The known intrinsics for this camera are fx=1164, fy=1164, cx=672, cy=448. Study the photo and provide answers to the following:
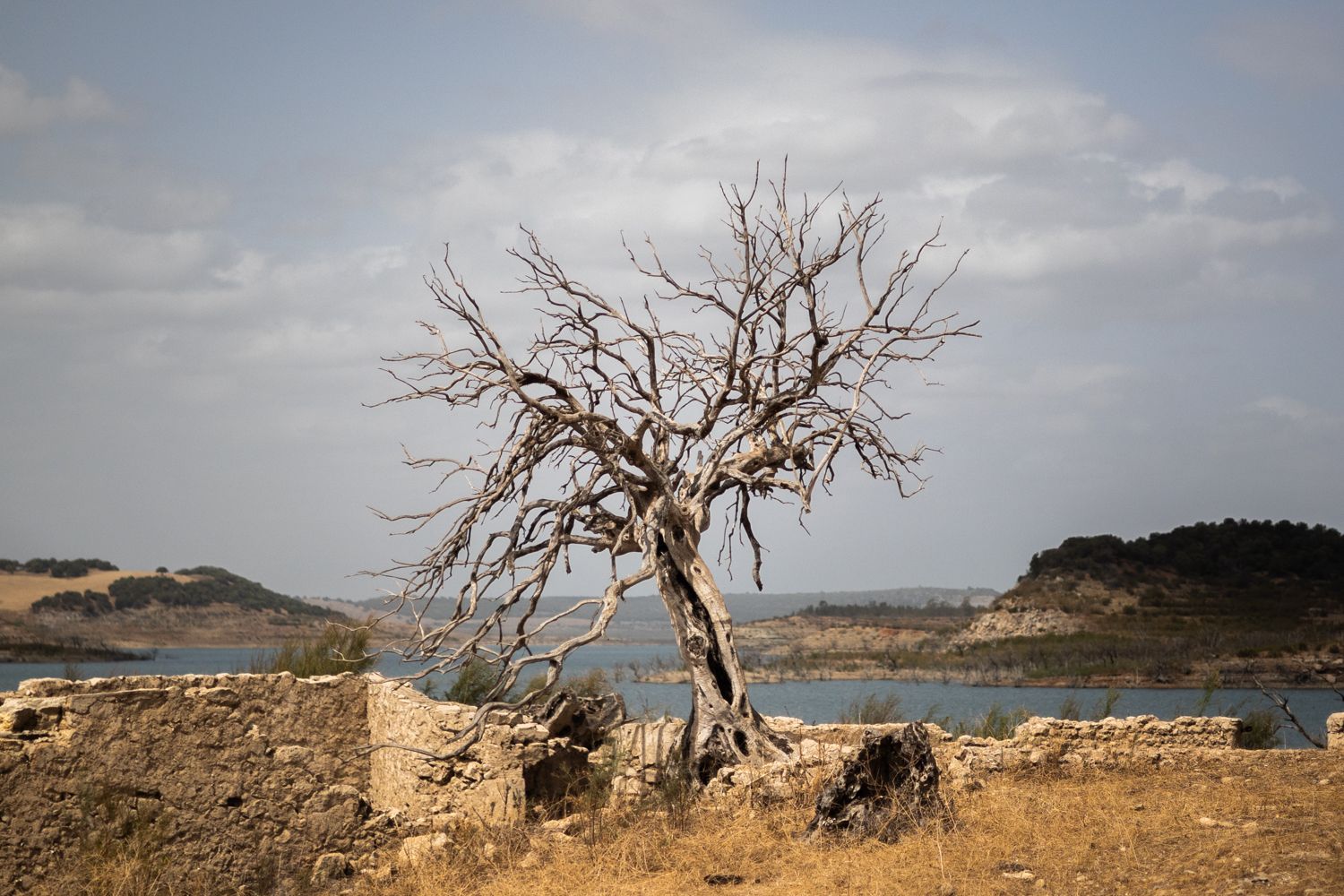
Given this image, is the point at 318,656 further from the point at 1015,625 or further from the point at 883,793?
the point at 1015,625

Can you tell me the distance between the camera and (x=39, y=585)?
53.6 m

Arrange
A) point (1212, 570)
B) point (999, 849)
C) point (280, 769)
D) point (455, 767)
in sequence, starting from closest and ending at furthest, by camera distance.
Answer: point (999, 849), point (280, 769), point (455, 767), point (1212, 570)

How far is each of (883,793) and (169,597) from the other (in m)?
48.6

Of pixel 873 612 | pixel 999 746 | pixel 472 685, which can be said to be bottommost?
pixel 873 612

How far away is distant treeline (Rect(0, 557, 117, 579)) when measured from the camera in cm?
5662

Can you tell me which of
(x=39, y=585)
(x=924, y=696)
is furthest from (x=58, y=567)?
(x=924, y=696)

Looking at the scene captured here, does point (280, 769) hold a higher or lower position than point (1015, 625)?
higher

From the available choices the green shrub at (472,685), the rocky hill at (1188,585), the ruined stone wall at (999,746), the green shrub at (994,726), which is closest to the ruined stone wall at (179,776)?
the ruined stone wall at (999,746)

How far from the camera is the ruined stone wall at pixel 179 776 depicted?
8500 mm

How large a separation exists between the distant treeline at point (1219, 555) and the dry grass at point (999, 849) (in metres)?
37.1

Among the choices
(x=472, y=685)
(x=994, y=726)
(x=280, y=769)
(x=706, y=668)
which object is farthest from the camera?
(x=994, y=726)

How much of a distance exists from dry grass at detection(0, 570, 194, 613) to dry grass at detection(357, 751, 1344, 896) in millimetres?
45855

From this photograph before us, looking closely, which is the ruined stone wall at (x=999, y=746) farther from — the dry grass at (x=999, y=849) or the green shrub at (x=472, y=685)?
the green shrub at (x=472, y=685)

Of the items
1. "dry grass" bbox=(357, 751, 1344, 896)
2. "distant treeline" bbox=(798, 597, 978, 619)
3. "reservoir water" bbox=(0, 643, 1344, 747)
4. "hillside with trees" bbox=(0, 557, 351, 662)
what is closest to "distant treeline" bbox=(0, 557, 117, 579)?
"hillside with trees" bbox=(0, 557, 351, 662)
